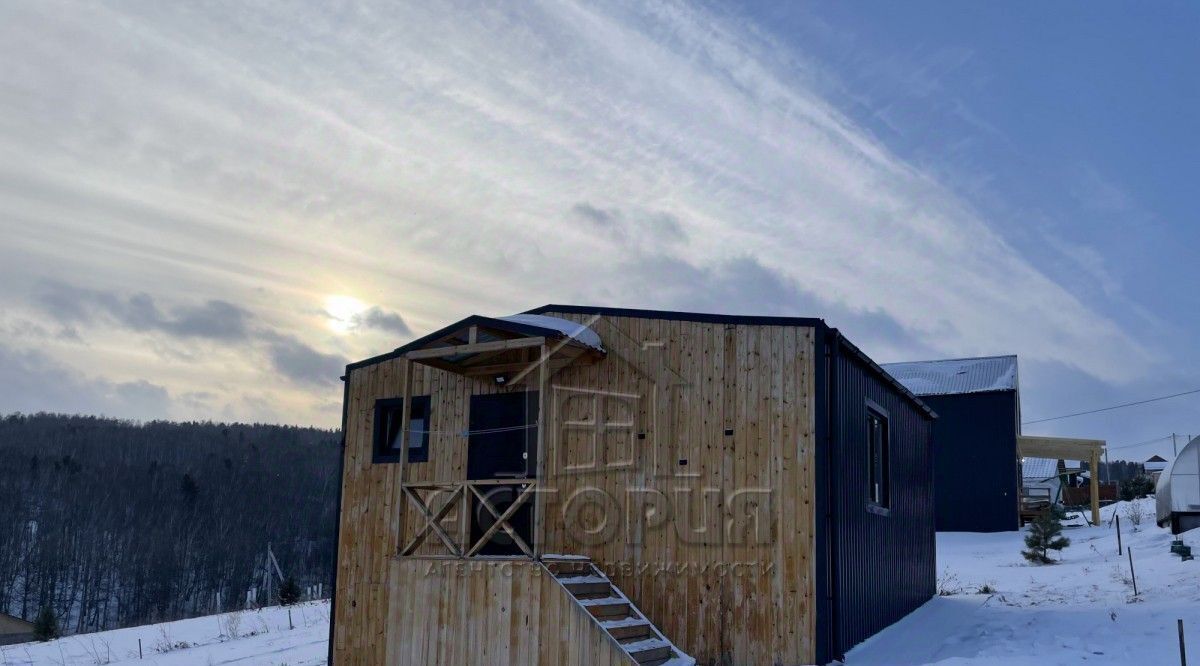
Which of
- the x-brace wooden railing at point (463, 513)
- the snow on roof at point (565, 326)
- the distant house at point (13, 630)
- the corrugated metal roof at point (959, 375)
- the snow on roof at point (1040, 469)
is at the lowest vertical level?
the distant house at point (13, 630)

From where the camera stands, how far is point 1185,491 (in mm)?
16109

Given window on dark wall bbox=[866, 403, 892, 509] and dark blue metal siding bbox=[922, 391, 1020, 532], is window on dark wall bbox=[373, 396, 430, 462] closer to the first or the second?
window on dark wall bbox=[866, 403, 892, 509]

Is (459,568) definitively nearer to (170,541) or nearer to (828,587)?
(828,587)

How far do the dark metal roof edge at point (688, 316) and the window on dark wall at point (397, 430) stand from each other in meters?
2.05

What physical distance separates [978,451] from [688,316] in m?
22.3

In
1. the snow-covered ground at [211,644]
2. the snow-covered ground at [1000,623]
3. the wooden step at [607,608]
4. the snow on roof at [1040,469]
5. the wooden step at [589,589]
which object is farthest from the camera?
the snow on roof at [1040,469]

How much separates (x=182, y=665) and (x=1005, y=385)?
24.2 m

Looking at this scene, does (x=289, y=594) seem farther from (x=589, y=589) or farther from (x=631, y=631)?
(x=631, y=631)

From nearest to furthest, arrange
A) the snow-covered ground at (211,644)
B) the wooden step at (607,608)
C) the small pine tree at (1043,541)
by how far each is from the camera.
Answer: the wooden step at (607,608)
the snow-covered ground at (211,644)
the small pine tree at (1043,541)

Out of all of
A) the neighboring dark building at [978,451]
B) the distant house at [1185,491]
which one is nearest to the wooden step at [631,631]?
the distant house at [1185,491]

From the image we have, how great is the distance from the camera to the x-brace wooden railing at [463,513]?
10625mm

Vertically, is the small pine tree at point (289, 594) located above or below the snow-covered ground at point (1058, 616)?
below

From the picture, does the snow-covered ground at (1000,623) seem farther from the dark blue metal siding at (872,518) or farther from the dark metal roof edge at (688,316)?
the dark metal roof edge at (688,316)

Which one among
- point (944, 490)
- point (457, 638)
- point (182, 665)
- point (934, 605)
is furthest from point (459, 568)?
point (944, 490)
